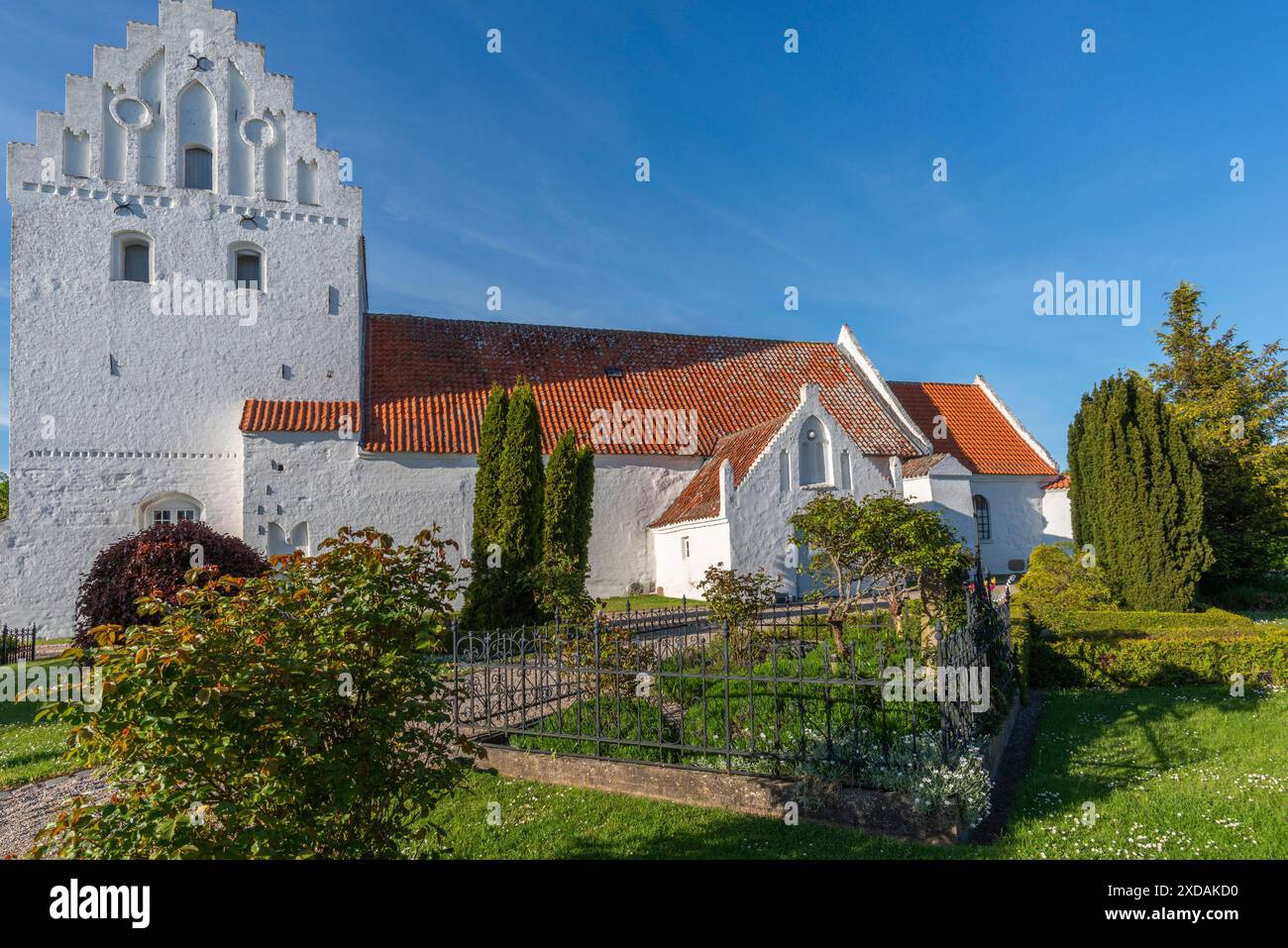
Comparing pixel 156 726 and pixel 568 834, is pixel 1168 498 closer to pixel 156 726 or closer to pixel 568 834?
pixel 568 834

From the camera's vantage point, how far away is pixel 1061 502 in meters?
24.7

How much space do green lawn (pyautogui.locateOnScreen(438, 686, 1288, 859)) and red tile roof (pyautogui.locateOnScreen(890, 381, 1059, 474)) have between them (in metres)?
17.8

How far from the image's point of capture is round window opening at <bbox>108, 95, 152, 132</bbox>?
1677 cm

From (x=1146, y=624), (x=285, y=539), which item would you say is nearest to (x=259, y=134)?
(x=285, y=539)

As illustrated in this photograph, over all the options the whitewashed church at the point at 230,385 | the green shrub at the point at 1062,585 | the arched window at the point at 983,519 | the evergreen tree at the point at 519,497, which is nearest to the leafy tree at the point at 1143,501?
the green shrub at the point at 1062,585

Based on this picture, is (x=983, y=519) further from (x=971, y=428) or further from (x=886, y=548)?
(x=886, y=548)

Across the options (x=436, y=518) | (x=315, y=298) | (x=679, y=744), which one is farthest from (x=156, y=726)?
(x=315, y=298)

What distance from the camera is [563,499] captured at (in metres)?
14.8

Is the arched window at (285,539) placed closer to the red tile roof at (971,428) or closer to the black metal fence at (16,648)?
the black metal fence at (16,648)

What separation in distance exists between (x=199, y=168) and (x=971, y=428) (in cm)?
2381

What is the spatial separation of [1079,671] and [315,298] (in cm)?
1733

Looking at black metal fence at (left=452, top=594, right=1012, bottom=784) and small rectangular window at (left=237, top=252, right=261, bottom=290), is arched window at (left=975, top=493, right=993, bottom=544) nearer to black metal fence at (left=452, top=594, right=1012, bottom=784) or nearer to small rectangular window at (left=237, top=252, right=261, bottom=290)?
black metal fence at (left=452, top=594, right=1012, bottom=784)

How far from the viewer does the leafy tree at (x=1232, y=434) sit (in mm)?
19844

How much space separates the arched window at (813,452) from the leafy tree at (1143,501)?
20.6 feet
